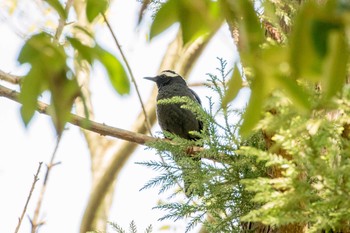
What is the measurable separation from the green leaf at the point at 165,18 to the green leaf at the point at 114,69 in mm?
62

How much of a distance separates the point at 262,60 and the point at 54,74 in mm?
233

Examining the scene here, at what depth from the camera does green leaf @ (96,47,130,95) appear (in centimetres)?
A: 75

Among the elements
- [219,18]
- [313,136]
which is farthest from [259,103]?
[313,136]

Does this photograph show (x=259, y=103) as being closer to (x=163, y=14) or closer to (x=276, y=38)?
(x=163, y=14)

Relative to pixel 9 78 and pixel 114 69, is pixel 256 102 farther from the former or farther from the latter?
pixel 9 78

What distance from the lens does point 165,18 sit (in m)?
0.71

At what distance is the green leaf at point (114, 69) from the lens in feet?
2.46

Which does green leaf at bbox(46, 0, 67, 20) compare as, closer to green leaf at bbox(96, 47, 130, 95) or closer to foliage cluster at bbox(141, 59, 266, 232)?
green leaf at bbox(96, 47, 130, 95)

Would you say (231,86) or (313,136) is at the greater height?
(313,136)

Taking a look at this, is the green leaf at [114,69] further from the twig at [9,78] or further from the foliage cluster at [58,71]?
the twig at [9,78]

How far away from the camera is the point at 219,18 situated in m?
0.76

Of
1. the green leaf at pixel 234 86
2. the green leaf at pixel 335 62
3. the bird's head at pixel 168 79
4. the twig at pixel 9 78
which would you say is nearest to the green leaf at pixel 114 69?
the green leaf at pixel 234 86

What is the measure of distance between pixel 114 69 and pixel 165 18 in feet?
0.29


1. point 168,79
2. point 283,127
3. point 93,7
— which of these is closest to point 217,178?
point 283,127
